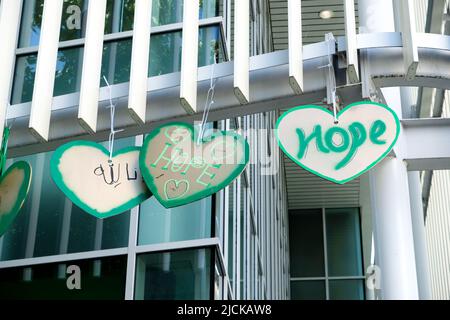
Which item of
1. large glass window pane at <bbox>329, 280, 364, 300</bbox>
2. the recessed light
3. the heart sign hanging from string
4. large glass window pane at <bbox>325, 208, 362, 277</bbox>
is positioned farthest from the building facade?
large glass window pane at <bbox>325, 208, 362, 277</bbox>

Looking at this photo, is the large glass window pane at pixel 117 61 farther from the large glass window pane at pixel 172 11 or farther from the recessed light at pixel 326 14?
the recessed light at pixel 326 14

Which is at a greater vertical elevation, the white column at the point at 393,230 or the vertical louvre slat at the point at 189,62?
the vertical louvre slat at the point at 189,62

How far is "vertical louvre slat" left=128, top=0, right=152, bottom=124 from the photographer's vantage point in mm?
4195

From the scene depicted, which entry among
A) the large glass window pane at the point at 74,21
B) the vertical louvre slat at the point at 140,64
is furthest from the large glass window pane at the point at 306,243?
the vertical louvre slat at the point at 140,64

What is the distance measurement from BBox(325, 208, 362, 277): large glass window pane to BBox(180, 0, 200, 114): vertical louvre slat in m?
16.8

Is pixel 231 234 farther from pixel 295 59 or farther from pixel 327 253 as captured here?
pixel 327 253

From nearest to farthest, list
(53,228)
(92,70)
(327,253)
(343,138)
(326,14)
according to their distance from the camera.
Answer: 1. (343,138)
2. (92,70)
3. (53,228)
4. (326,14)
5. (327,253)

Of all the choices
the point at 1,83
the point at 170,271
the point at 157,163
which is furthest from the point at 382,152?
the point at 170,271

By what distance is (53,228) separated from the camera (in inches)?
261

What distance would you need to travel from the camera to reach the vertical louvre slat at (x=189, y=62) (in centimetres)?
416

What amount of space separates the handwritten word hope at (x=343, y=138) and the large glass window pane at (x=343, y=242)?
1704 centimetres

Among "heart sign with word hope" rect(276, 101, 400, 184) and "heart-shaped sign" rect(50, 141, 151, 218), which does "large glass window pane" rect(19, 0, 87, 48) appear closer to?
"heart-shaped sign" rect(50, 141, 151, 218)

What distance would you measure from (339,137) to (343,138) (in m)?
0.02

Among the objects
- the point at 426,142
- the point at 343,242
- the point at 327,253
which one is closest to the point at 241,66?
the point at 426,142
